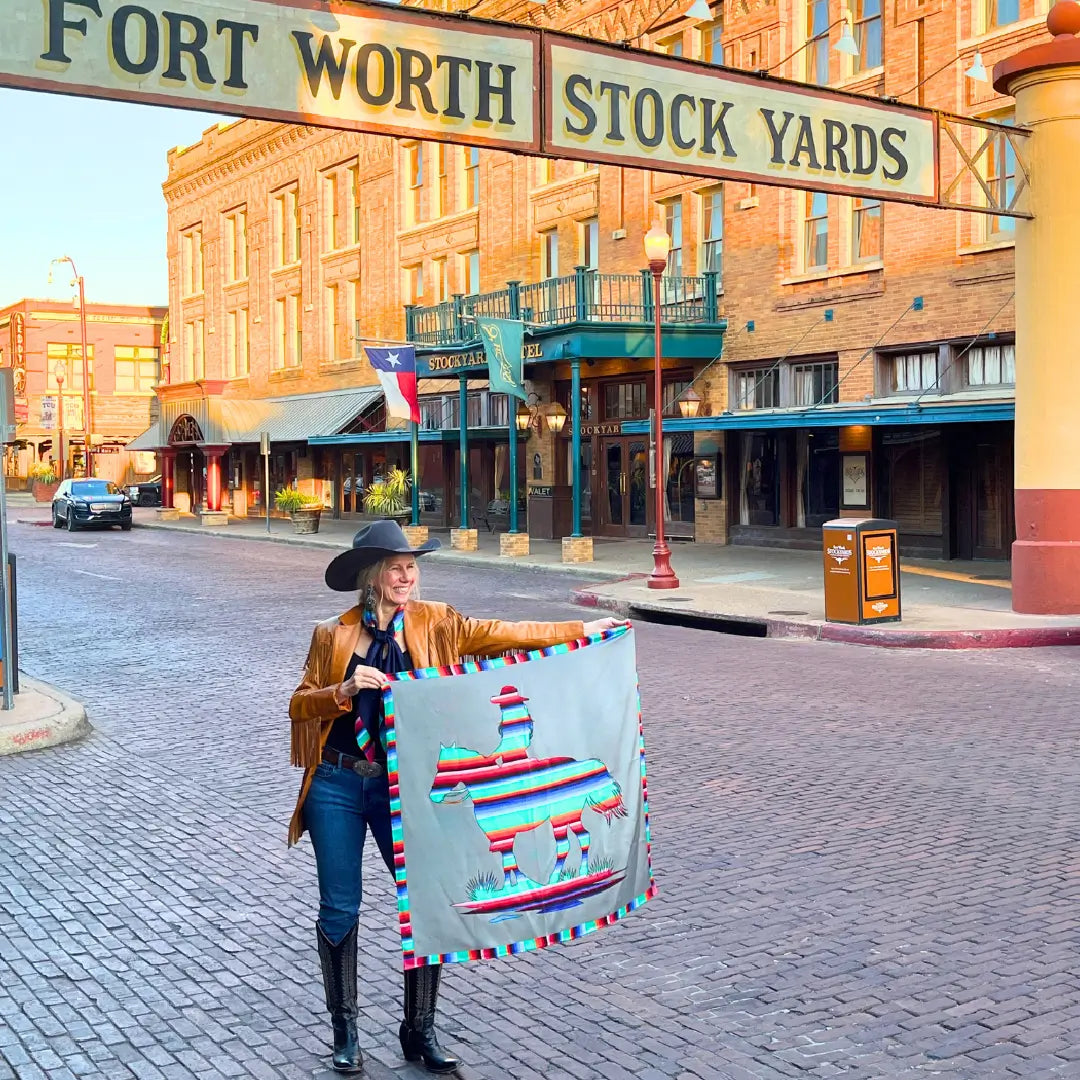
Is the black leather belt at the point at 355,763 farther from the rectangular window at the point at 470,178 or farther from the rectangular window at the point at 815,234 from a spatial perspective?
the rectangular window at the point at 470,178

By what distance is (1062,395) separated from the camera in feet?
51.3

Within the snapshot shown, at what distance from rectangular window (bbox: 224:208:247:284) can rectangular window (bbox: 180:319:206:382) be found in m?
3.65

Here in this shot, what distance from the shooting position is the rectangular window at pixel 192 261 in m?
53.6

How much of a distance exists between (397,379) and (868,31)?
11766 mm

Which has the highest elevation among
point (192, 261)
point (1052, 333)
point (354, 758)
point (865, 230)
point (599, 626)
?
point (192, 261)

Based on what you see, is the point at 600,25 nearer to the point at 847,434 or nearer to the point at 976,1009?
the point at 847,434

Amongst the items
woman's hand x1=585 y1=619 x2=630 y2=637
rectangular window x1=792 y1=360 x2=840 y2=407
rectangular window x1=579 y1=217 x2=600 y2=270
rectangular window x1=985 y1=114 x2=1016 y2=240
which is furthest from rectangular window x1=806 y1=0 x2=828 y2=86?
woman's hand x1=585 y1=619 x2=630 y2=637

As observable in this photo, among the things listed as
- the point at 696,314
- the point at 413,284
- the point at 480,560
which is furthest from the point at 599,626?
the point at 413,284

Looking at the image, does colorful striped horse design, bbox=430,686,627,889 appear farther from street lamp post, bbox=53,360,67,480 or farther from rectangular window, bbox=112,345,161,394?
rectangular window, bbox=112,345,161,394

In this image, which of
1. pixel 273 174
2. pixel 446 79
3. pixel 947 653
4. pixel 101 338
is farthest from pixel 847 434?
pixel 101 338

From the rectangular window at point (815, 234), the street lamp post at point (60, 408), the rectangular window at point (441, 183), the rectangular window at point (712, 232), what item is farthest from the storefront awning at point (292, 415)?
Result: the street lamp post at point (60, 408)

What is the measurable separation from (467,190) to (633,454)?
10.8 m

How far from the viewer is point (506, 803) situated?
4.06 metres

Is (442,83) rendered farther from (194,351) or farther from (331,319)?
(194,351)
